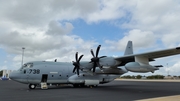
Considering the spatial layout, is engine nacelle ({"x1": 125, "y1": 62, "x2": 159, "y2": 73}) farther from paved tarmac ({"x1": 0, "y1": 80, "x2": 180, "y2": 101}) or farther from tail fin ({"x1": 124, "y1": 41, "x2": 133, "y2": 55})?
tail fin ({"x1": 124, "y1": 41, "x2": 133, "y2": 55})

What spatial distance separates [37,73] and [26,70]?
1403mm

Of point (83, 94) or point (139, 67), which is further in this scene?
point (139, 67)

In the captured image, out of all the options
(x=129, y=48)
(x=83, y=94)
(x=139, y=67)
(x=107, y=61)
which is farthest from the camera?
(x=129, y=48)

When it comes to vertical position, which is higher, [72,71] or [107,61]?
[107,61]

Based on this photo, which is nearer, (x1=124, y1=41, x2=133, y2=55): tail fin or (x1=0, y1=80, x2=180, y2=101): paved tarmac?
(x1=0, y1=80, x2=180, y2=101): paved tarmac

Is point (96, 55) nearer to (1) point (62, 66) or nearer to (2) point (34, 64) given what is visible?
(1) point (62, 66)

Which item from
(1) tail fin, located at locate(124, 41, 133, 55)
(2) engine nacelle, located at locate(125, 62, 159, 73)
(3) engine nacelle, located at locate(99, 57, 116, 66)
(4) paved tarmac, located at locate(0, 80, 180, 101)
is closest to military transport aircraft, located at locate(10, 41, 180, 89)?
(3) engine nacelle, located at locate(99, 57, 116, 66)

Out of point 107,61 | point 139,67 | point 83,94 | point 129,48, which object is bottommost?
point 83,94

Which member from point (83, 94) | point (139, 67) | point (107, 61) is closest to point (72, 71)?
point (107, 61)

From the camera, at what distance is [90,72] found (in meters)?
24.5

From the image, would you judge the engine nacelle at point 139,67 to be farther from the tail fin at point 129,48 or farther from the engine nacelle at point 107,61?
→ the tail fin at point 129,48

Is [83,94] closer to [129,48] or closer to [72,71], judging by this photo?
[72,71]

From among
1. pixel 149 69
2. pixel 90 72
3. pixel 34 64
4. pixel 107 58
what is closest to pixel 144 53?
pixel 149 69

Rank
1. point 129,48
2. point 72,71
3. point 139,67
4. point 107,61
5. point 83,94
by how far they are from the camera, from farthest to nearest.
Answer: point 129,48 → point 72,71 → point 107,61 → point 139,67 → point 83,94
